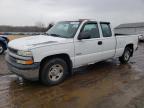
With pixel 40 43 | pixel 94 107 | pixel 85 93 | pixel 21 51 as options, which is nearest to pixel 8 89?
pixel 21 51

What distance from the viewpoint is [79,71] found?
743 cm

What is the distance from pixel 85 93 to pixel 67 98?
0.58m

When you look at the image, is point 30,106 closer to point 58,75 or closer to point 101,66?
point 58,75

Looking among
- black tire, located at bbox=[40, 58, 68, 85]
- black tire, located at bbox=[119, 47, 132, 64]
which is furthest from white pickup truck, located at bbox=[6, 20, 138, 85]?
black tire, located at bbox=[119, 47, 132, 64]

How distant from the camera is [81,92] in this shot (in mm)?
5234

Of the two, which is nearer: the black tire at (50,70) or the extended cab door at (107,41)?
the black tire at (50,70)

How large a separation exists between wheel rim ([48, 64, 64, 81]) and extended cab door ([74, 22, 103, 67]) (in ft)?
2.06

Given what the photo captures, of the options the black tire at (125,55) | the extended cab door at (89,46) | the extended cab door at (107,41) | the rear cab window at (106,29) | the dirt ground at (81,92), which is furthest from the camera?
the black tire at (125,55)

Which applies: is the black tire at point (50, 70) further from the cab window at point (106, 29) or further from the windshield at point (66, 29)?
the cab window at point (106, 29)

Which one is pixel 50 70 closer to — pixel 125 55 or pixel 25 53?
pixel 25 53

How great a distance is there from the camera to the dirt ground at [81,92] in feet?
14.8

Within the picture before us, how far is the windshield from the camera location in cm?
615

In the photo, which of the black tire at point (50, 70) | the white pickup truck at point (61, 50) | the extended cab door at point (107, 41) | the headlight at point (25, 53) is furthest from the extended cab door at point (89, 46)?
the headlight at point (25, 53)

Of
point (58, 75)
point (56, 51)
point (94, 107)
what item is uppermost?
point (56, 51)
